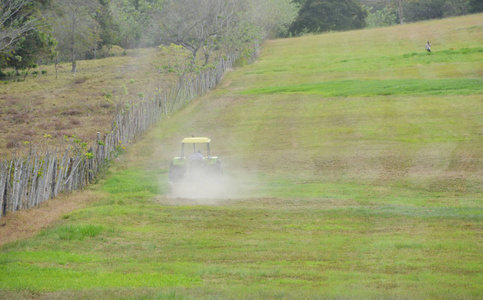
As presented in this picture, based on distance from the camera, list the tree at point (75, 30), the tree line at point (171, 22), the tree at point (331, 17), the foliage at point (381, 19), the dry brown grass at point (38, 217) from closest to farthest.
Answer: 1. the dry brown grass at point (38, 217)
2. the tree line at point (171, 22)
3. the tree at point (75, 30)
4. the tree at point (331, 17)
5. the foliage at point (381, 19)

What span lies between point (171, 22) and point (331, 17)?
4807 cm

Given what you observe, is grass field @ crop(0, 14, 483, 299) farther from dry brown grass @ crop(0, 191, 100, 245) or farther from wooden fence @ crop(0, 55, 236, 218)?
wooden fence @ crop(0, 55, 236, 218)

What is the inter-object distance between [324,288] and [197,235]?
15.2 feet

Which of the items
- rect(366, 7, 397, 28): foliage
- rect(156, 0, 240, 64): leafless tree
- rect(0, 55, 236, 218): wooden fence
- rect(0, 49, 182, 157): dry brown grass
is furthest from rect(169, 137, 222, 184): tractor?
rect(366, 7, 397, 28): foliage

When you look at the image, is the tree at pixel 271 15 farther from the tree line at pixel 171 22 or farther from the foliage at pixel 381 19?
the foliage at pixel 381 19

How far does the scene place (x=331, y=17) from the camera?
9400 cm

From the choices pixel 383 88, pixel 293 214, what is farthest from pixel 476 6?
pixel 293 214

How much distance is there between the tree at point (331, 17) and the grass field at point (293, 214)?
5487cm

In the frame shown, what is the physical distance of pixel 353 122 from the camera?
106 ft

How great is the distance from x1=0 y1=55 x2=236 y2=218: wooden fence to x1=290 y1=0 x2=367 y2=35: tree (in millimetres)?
63020

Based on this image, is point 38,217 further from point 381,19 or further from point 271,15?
point 381,19

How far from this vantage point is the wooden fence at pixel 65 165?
49.4 feet

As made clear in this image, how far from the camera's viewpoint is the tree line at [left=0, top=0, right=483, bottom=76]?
31.3 metres

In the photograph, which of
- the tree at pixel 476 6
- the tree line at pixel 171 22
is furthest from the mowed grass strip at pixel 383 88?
the tree at pixel 476 6
